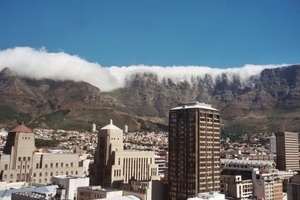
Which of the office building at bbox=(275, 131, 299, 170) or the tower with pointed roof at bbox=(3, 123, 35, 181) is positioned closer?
the tower with pointed roof at bbox=(3, 123, 35, 181)

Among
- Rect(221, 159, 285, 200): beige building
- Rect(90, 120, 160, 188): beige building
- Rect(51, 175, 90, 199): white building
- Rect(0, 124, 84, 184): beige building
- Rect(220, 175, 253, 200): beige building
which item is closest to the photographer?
Rect(51, 175, 90, 199): white building

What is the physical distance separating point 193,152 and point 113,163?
85.1 feet

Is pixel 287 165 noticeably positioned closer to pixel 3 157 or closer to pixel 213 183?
pixel 213 183

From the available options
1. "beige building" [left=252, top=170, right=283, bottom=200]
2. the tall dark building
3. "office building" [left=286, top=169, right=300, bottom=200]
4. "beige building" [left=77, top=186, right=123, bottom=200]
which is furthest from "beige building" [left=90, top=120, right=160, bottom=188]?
"office building" [left=286, top=169, right=300, bottom=200]

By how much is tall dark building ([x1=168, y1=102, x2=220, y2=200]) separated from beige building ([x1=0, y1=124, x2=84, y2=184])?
37.4 meters

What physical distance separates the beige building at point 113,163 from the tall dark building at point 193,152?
50.9 feet

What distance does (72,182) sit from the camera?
79.8 m

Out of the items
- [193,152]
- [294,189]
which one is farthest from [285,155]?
[193,152]

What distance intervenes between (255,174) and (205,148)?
3429 cm

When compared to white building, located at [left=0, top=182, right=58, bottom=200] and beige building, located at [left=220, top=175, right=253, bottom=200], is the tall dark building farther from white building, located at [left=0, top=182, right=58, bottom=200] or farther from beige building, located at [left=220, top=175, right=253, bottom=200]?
white building, located at [left=0, top=182, right=58, bottom=200]

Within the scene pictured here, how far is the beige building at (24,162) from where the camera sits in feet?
304

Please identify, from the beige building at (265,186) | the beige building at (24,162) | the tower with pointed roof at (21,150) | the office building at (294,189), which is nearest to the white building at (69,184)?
the beige building at (24,162)

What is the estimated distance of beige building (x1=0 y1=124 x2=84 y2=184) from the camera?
92688 millimetres

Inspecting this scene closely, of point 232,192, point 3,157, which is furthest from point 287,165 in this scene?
point 3,157
